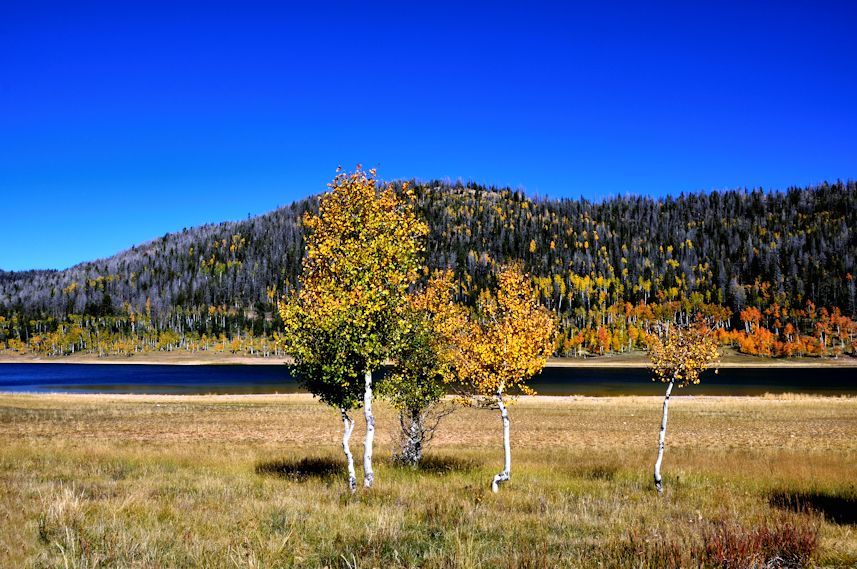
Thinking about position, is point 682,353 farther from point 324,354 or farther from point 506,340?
point 324,354

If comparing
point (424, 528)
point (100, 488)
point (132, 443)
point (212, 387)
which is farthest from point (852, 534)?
point (212, 387)

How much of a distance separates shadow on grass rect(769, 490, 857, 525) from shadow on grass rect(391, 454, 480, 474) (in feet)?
35.8

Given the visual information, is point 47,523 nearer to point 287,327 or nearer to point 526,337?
point 287,327

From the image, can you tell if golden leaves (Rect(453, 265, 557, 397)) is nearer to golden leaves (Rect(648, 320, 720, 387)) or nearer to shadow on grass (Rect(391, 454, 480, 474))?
golden leaves (Rect(648, 320, 720, 387))

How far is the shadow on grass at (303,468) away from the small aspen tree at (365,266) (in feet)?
17.4

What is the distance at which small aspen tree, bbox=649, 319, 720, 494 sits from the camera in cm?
1880

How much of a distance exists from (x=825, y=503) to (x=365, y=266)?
15.9 m

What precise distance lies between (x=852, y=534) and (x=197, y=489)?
15.6 meters

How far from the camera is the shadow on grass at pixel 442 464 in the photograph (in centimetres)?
2327

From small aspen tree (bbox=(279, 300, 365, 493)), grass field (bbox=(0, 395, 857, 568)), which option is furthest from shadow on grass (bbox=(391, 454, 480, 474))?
small aspen tree (bbox=(279, 300, 365, 493))

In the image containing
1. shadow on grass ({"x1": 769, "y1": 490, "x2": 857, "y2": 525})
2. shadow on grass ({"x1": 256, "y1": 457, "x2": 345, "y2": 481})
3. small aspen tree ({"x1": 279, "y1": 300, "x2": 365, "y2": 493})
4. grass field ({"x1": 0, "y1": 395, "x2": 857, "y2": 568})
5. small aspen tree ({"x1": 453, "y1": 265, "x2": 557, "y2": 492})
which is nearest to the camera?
grass field ({"x1": 0, "y1": 395, "x2": 857, "y2": 568})

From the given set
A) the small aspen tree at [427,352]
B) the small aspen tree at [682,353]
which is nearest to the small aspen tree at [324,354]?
the small aspen tree at [427,352]

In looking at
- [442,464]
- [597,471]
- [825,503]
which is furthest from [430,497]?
[825,503]

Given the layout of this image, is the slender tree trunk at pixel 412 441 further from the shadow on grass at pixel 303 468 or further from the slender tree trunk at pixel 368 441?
the slender tree trunk at pixel 368 441
